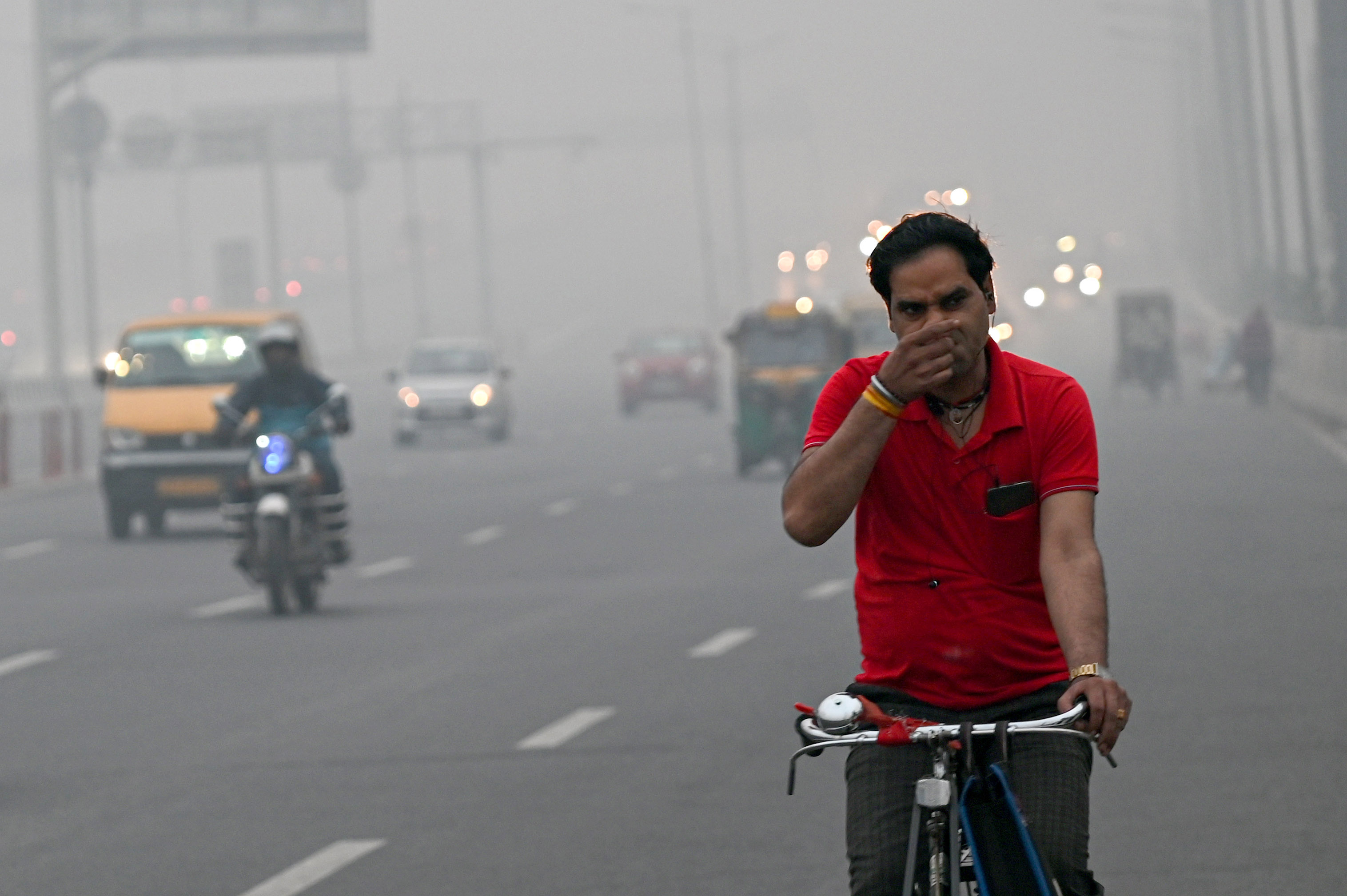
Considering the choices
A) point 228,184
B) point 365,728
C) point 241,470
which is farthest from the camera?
point 228,184

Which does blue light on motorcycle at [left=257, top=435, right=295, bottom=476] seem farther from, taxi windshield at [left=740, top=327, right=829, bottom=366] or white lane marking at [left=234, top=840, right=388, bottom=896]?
taxi windshield at [left=740, top=327, right=829, bottom=366]

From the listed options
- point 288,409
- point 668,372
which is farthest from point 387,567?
point 668,372

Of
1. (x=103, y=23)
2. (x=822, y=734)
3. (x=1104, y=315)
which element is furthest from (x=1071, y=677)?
(x=1104, y=315)

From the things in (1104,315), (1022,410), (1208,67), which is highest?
(1208,67)

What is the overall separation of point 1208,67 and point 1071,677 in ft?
343

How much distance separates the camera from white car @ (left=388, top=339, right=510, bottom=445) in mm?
42688

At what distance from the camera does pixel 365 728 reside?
38.3ft

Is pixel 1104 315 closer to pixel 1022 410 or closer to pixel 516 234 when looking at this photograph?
pixel 516 234

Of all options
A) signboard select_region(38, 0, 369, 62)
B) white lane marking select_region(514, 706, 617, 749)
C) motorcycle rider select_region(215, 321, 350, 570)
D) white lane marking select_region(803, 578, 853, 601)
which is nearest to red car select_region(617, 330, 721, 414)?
signboard select_region(38, 0, 369, 62)

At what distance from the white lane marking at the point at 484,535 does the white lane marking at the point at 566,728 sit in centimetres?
1063

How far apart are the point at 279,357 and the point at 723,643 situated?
3.71m

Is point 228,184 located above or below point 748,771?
above

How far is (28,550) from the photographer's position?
911 inches

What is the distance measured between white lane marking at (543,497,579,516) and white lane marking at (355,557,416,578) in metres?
4.72
